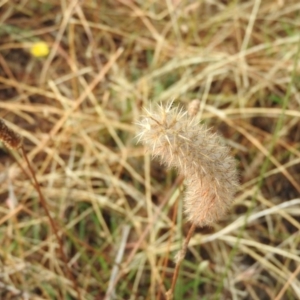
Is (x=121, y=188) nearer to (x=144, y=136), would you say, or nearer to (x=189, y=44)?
(x=189, y=44)

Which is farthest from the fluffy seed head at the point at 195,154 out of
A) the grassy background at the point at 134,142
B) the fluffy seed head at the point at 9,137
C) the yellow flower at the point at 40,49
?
the yellow flower at the point at 40,49

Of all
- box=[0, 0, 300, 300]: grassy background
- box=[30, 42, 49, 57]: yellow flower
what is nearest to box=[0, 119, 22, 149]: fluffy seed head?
box=[0, 0, 300, 300]: grassy background

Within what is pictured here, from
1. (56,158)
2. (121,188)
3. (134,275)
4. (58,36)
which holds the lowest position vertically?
(134,275)

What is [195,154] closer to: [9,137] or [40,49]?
[9,137]

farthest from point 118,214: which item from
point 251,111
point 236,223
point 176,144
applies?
point 176,144

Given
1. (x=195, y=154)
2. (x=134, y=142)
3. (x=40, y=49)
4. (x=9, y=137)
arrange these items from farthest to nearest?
(x=40, y=49), (x=134, y=142), (x=9, y=137), (x=195, y=154)

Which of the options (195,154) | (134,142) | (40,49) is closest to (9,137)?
(195,154)
